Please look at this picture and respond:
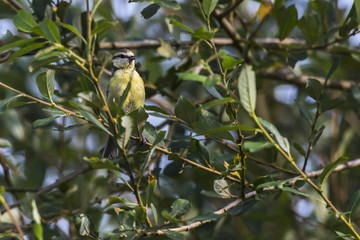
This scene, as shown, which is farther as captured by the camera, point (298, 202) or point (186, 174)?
point (298, 202)

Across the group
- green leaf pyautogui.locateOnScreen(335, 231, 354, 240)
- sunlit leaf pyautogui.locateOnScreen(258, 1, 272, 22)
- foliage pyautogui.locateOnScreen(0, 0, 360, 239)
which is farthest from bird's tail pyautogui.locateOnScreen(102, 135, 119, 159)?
green leaf pyautogui.locateOnScreen(335, 231, 354, 240)

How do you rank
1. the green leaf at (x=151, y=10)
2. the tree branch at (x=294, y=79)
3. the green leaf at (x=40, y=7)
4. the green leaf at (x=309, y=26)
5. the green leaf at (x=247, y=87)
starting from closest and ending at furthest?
the green leaf at (x=247, y=87) < the green leaf at (x=151, y=10) < the green leaf at (x=40, y=7) < the green leaf at (x=309, y=26) < the tree branch at (x=294, y=79)

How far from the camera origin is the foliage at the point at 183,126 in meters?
1.72

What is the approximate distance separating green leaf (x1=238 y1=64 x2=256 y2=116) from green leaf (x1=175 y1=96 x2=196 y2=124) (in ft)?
1.63

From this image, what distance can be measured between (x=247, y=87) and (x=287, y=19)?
1.69 m

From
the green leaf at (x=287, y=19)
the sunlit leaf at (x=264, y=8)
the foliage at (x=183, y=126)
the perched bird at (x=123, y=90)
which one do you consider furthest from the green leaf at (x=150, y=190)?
the sunlit leaf at (x=264, y=8)

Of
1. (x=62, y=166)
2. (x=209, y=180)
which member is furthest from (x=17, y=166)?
(x=209, y=180)

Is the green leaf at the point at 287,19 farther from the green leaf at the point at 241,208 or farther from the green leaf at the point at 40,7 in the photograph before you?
the green leaf at the point at 40,7

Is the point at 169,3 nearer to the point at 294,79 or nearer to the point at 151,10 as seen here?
the point at 151,10

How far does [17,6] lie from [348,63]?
3.26m

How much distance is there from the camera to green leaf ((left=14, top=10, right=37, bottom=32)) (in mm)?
1629

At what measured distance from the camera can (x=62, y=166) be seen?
4012mm

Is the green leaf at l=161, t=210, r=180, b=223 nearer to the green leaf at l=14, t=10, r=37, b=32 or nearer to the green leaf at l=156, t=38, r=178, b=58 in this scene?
the green leaf at l=14, t=10, r=37, b=32

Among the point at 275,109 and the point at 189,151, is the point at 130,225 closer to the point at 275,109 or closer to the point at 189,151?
the point at 189,151
